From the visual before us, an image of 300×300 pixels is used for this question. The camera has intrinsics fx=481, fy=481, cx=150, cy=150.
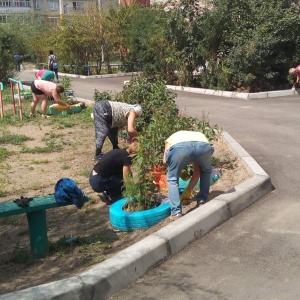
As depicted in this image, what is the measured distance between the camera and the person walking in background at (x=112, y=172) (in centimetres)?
568

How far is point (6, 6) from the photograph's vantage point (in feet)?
204

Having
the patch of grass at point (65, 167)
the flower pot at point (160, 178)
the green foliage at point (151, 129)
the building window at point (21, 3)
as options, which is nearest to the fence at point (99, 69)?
the green foliage at point (151, 129)

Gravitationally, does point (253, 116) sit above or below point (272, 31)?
below

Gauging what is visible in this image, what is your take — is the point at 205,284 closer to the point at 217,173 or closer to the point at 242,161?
the point at 217,173

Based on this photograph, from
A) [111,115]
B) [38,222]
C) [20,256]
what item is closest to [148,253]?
[38,222]

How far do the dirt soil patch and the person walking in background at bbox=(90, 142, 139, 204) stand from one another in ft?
0.71

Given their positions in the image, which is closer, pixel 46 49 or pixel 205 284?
pixel 205 284

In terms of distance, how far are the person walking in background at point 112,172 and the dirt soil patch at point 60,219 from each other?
0.71 feet

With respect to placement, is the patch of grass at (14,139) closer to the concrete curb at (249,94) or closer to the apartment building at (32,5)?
the concrete curb at (249,94)

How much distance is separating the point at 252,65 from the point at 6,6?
53.8 metres

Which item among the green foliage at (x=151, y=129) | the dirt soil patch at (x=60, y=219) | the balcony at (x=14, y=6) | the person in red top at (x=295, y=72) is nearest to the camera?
the dirt soil patch at (x=60, y=219)

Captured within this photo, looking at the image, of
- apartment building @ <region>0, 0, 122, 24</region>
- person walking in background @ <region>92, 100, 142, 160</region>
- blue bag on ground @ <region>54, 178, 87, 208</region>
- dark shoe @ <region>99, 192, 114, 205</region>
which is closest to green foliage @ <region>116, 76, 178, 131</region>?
person walking in background @ <region>92, 100, 142, 160</region>

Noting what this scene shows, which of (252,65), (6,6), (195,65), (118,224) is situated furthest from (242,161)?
(6,6)

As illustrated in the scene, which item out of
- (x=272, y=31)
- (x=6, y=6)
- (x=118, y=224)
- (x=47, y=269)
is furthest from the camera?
(x=6, y=6)
